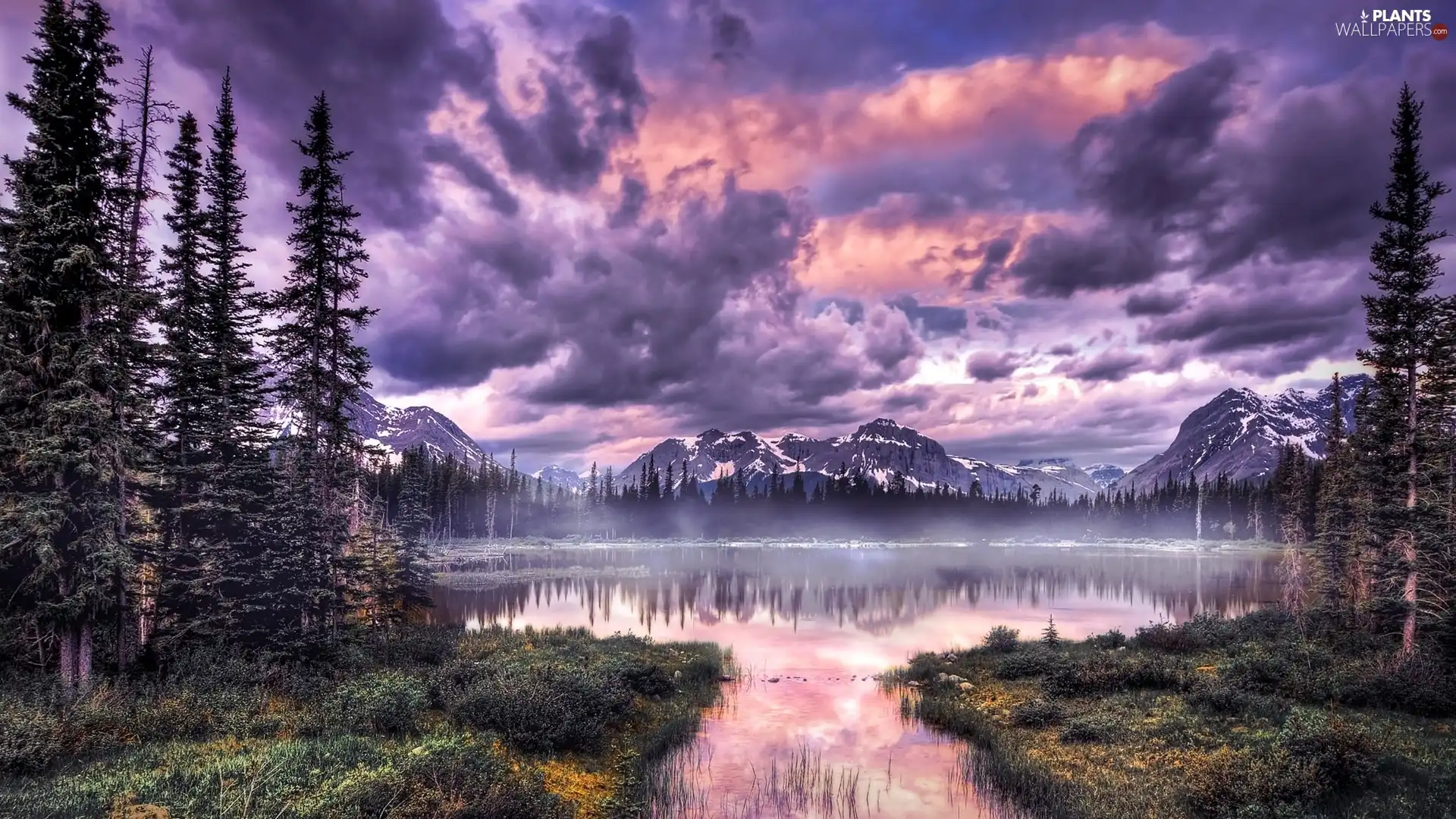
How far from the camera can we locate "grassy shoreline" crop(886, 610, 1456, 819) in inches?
481

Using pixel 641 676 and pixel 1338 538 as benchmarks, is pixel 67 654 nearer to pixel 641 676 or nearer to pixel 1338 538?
pixel 641 676

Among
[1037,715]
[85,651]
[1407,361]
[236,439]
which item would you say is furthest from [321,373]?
[1407,361]

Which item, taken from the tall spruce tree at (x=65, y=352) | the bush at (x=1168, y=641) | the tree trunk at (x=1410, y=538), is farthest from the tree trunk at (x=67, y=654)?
the tree trunk at (x=1410, y=538)

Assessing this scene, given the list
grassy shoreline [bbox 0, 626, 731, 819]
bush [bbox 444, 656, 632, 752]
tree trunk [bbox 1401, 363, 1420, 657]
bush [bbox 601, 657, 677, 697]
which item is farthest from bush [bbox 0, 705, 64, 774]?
tree trunk [bbox 1401, 363, 1420, 657]

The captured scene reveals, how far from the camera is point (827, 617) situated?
44875 millimetres

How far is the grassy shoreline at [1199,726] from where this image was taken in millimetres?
12227

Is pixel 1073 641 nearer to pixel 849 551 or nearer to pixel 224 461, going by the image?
pixel 224 461

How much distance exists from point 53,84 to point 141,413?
31.7 feet

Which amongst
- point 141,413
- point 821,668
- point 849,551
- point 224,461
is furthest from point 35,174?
point 849,551

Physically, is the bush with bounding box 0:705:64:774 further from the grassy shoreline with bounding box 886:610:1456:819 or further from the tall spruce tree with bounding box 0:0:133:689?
the grassy shoreline with bounding box 886:610:1456:819

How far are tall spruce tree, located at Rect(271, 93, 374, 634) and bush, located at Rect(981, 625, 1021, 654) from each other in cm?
2941

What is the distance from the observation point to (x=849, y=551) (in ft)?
432

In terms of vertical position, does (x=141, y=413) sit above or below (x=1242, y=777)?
above

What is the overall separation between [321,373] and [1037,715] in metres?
29.5
